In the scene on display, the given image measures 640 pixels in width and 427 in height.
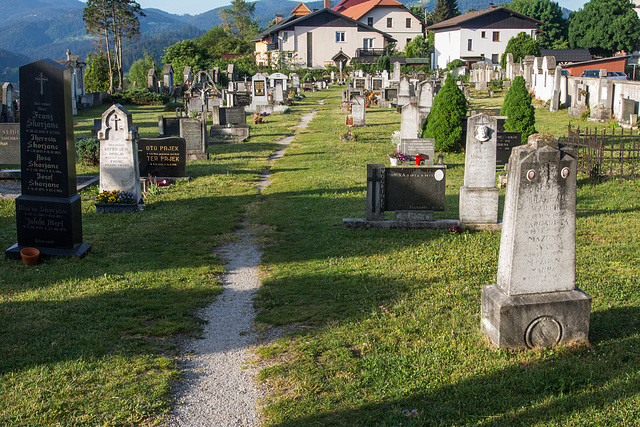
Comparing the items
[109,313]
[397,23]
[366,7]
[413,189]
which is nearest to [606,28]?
[397,23]

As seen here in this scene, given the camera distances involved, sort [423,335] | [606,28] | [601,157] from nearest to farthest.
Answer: [423,335] < [601,157] < [606,28]

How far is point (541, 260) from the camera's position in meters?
5.95

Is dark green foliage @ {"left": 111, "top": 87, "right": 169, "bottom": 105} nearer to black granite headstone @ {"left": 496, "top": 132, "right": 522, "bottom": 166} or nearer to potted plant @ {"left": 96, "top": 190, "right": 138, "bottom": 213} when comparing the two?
black granite headstone @ {"left": 496, "top": 132, "right": 522, "bottom": 166}

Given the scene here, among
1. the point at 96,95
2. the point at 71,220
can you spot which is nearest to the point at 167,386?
the point at 71,220

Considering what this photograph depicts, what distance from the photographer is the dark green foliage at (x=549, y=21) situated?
8125 centimetres

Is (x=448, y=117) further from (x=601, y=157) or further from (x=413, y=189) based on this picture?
(x=413, y=189)

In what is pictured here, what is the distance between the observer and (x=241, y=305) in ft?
25.1

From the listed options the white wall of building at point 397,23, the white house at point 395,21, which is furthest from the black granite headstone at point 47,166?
the white wall of building at point 397,23

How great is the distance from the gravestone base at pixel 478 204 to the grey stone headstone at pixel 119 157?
707 cm

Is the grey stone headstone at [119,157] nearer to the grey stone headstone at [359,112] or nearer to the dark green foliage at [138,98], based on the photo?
the grey stone headstone at [359,112]

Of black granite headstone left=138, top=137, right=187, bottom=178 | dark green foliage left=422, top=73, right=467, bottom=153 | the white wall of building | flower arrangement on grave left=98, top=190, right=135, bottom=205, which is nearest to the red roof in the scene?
the white wall of building

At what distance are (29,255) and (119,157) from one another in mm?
4713

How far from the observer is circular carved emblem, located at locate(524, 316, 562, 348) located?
5938mm

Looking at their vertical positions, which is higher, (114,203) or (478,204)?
(478,204)
